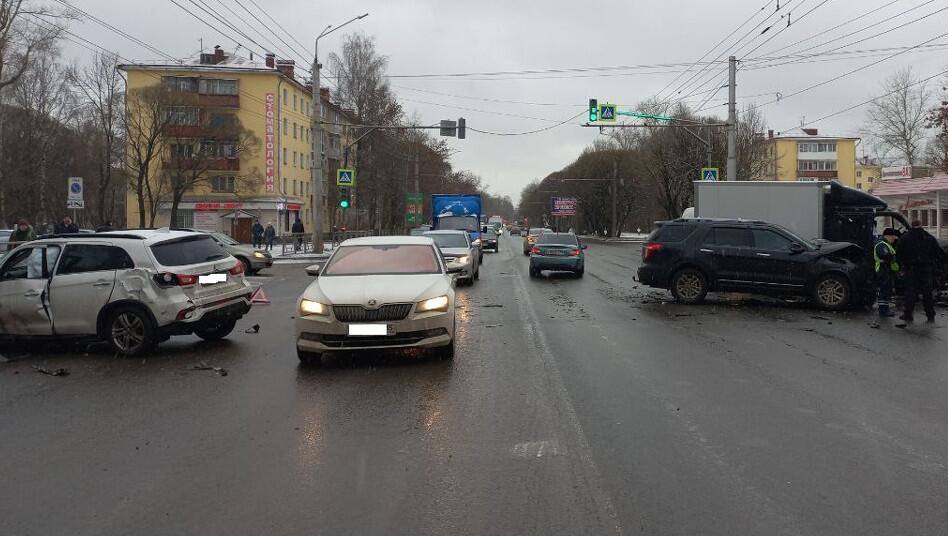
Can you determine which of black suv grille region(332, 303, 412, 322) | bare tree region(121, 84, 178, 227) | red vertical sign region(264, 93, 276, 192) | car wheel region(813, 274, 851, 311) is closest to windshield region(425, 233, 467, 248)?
car wheel region(813, 274, 851, 311)

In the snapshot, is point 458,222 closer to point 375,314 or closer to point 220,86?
point 375,314

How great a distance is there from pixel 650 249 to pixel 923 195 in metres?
21.6

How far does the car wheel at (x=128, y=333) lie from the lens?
910cm

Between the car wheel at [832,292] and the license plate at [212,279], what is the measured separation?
1090 centimetres

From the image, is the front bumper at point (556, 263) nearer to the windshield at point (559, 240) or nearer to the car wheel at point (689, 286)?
the windshield at point (559, 240)

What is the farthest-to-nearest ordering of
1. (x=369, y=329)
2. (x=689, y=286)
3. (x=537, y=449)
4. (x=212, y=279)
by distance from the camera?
(x=689, y=286) < (x=212, y=279) < (x=369, y=329) < (x=537, y=449)

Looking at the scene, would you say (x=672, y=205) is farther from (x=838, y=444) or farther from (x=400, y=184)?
(x=838, y=444)

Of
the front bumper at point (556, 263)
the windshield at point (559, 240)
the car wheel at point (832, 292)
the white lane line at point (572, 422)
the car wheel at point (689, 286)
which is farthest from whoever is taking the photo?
the windshield at point (559, 240)

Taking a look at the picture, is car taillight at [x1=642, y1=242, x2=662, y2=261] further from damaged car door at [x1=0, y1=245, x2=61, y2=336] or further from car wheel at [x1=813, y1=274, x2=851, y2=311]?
damaged car door at [x1=0, y1=245, x2=61, y2=336]

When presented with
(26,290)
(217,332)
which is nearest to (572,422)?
(217,332)

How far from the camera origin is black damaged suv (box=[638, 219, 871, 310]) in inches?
543

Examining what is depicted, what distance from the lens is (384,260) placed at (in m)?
9.36

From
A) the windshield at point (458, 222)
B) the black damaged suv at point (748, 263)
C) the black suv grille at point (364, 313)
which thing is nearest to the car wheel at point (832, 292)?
the black damaged suv at point (748, 263)

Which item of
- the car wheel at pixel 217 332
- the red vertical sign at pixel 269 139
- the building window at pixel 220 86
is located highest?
the building window at pixel 220 86
